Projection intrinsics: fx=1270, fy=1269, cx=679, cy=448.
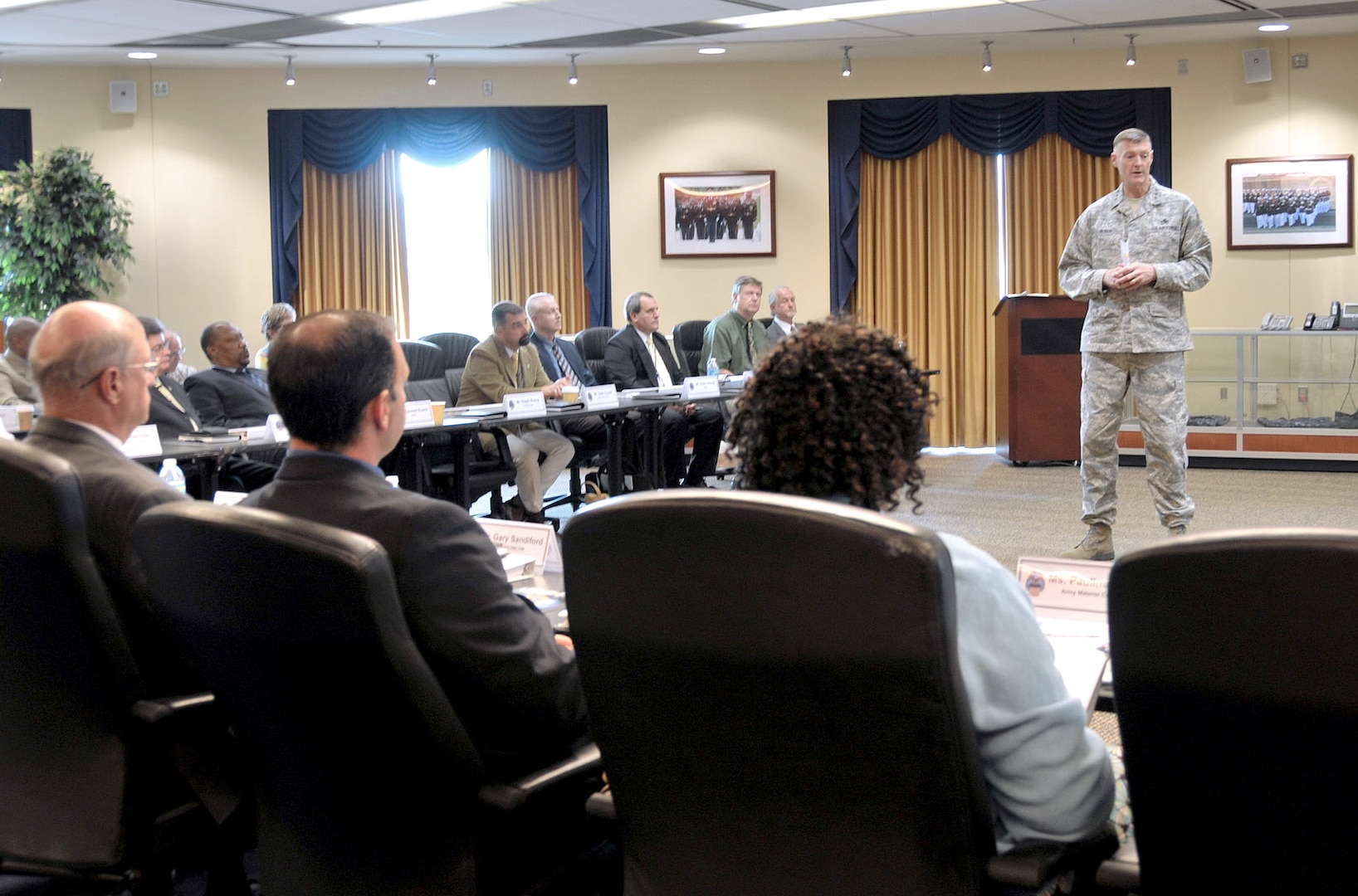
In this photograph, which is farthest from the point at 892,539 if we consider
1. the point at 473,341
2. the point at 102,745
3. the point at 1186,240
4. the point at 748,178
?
the point at 748,178

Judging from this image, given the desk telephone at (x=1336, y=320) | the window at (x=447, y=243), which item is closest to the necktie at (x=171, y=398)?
the window at (x=447, y=243)

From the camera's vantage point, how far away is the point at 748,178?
9.96 meters

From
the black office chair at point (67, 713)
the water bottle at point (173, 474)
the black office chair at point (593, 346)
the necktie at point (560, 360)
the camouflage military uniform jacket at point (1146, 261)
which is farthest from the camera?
the black office chair at point (593, 346)

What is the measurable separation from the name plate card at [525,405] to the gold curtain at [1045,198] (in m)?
5.36

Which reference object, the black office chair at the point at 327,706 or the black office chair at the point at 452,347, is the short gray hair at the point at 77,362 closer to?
the black office chair at the point at 327,706

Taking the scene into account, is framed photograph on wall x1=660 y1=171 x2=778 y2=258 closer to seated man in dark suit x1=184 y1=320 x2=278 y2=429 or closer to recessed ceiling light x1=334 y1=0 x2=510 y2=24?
recessed ceiling light x1=334 y1=0 x2=510 y2=24

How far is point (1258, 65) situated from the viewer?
30.5 feet

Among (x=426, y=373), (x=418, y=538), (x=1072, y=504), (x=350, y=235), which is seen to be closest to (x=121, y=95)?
(x=350, y=235)

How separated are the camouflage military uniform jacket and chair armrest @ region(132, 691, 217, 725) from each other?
3755 millimetres

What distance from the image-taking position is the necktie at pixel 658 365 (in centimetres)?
785

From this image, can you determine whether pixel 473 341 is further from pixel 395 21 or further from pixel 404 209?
pixel 404 209

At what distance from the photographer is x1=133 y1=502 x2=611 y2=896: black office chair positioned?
1354 mm

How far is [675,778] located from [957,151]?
368 inches

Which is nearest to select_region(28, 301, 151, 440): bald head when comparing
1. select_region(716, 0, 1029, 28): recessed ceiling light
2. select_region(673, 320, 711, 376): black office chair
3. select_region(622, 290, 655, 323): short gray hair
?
select_region(622, 290, 655, 323): short gray hair
